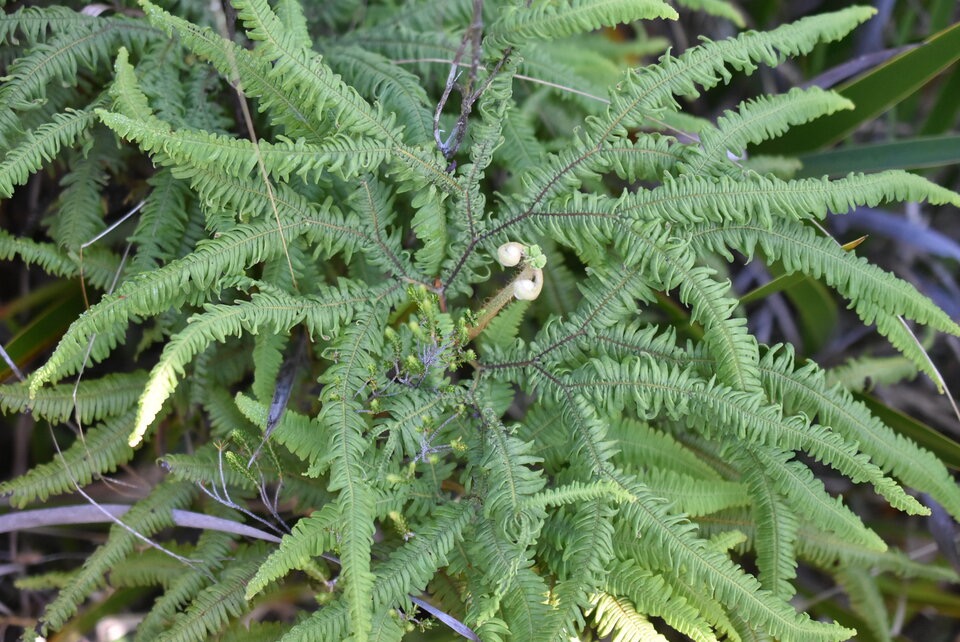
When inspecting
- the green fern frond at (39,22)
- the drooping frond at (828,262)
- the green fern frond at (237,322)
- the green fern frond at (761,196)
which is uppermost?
the green fern frond at (39,22)

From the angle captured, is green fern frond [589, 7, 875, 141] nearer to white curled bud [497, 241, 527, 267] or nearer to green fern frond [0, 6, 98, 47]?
white curled bud [497, 241, 527, 267]

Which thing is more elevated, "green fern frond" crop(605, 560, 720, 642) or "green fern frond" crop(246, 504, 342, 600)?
"green fern frond" crop(246, 504, 342, 600)

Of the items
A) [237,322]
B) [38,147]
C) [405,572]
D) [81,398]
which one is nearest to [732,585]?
[405,572]

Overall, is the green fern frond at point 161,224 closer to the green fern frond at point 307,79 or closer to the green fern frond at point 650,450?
the green fern frond at point 307,79

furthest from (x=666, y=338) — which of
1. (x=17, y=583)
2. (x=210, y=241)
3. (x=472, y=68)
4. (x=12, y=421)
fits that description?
(x=12, y=421)

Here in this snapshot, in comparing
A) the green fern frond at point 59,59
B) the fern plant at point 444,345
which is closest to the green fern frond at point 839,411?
the fern plant at point 444,345

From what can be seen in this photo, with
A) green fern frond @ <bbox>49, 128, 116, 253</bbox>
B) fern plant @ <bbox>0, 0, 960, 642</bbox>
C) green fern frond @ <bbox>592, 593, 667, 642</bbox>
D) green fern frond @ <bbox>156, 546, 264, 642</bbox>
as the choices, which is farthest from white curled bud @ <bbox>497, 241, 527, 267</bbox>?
green fern frond @ <bbox>49, 128, 116, 253</bbox>

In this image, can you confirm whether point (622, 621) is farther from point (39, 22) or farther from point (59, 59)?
point (39, 22)

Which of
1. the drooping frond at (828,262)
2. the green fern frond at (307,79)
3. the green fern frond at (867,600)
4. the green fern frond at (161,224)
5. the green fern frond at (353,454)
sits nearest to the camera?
the green fern frond at (353,454)
